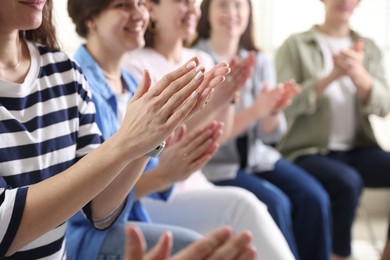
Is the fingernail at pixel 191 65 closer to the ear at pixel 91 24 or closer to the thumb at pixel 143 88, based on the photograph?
the thumb at pixel 143 88

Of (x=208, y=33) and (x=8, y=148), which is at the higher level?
(x=8, y=148)

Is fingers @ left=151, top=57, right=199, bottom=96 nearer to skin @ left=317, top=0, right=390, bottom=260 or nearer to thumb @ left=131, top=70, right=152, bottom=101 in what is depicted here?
thumb @ left=131, top=70, right=152, bottom=101

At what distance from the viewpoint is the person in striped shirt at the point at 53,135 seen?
2.93 ft

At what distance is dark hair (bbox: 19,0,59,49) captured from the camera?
3.71 feet

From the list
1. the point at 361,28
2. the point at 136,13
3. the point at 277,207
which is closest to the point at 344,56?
the point at 277,207

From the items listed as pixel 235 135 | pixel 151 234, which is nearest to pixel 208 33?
pixel 235 135

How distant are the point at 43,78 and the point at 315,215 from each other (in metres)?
1.24

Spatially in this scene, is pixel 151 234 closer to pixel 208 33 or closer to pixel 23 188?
pixel 23 188

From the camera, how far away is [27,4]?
972 millimetres

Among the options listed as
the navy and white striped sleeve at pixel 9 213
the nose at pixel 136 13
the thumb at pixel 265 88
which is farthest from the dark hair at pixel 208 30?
the navy and white striped sleeve at pixel 9 213

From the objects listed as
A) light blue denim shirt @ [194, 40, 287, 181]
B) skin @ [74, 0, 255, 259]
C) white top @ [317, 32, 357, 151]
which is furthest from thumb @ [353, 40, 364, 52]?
skin @ [74, 0, 255, 259]

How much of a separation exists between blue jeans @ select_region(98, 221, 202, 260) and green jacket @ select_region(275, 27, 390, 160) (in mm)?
1067

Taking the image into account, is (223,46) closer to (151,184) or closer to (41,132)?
(151,184)

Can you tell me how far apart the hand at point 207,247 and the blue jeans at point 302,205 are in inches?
49.5
